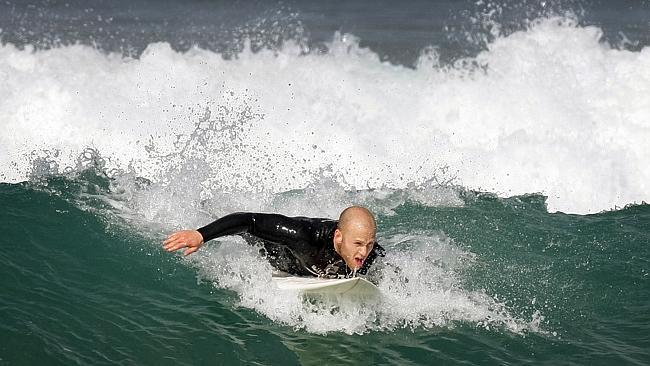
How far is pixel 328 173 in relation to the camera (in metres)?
10.4

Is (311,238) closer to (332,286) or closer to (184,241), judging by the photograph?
(332,286)

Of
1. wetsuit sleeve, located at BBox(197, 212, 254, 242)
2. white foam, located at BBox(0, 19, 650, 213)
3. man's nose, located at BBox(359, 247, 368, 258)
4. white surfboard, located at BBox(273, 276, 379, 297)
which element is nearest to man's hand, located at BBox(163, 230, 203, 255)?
wetsuit sleeve, located at BBox(197, 212, 254, 242)

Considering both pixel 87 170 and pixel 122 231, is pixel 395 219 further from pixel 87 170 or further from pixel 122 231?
pixel 87 170

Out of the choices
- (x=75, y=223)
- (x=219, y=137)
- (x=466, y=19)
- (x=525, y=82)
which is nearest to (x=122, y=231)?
(x=75, y=223)

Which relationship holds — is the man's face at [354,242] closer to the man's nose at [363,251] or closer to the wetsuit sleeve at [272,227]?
the man's nose at [363,251]

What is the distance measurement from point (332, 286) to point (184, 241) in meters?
1.20

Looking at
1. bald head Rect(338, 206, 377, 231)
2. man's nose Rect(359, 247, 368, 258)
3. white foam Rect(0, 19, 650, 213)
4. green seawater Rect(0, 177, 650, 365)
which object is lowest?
green seawater Rect(0, 177, 650, 365)

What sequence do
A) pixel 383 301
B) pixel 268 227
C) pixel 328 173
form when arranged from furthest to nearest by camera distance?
1. pixel 328 173
2. pixel 383 301
3. pixel 268 227

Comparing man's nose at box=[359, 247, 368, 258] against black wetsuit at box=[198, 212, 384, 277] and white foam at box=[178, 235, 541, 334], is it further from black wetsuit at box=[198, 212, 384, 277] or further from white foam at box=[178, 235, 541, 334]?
white foam at box=[178, 235, 541, 334]

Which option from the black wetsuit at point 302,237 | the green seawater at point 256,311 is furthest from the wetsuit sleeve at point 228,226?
the green seawater at point 256,311

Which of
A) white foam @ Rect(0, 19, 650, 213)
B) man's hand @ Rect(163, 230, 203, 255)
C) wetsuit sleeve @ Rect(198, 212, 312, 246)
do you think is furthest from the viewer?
white foam @ Rect(0, 19, 650, 213)

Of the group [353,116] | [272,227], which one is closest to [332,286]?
[272,227]

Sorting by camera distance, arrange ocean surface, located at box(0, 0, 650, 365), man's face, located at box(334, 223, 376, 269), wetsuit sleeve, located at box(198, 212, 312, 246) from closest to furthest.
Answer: man's face, located at box(334, 223, 376, 269), ocean surface, located at box(0, 0, 650, 365), wetsuit sleeve, located at box(198, 212, 312, 246)

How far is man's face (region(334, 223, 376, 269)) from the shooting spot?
574cm
